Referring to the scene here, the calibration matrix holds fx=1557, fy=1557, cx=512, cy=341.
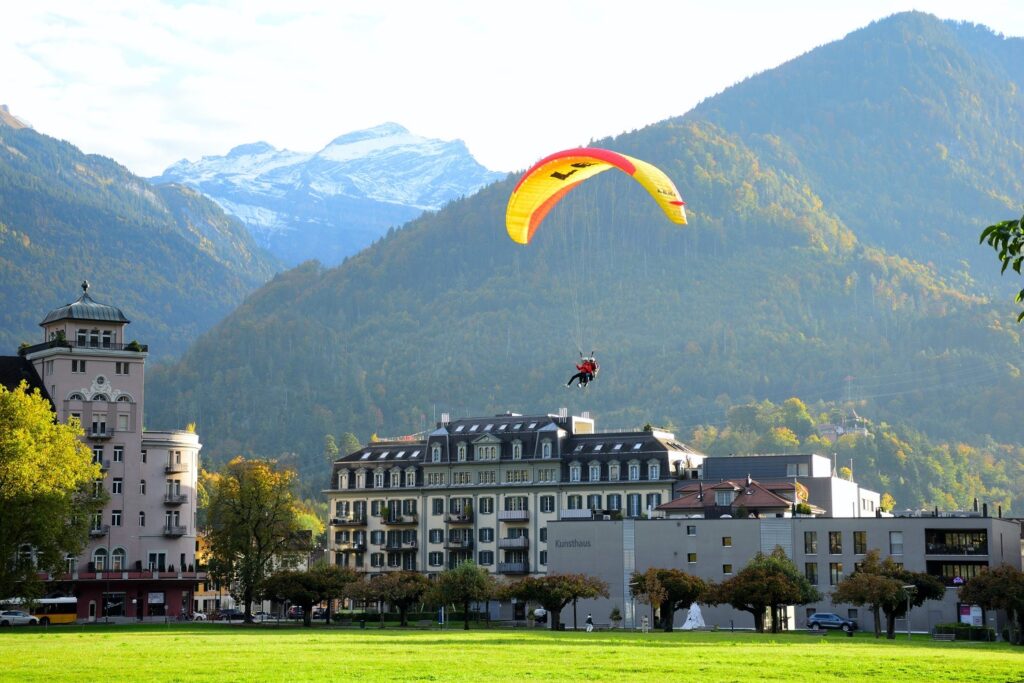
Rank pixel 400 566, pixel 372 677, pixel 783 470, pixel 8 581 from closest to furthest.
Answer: pixel 372 677 < pixel 8 581 < pixel 783 470 < pixel 400 566

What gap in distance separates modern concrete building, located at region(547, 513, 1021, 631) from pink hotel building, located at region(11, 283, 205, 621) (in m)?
30.5

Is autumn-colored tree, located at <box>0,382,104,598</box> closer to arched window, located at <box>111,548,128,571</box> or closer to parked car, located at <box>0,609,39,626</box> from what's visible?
parked car, located at <box>0,609,39,626</box>

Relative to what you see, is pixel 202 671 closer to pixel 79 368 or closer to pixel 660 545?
pixel 660 545

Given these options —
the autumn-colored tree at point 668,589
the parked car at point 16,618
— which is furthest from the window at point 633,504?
the parked car at point 16,618

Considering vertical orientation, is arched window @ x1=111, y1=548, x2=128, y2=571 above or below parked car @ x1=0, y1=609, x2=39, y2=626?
above

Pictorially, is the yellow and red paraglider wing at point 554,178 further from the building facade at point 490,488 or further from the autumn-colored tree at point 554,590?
the building facade at point 490,488

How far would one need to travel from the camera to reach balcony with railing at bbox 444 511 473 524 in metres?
131

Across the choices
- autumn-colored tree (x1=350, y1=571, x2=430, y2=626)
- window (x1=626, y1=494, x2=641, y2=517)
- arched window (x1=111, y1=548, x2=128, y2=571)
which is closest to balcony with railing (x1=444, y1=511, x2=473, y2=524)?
window (x1=626, y1=494, x2=641, y2=517)

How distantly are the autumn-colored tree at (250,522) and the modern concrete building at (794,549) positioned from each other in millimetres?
19136

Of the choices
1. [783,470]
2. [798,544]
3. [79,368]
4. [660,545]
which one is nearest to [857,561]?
[798,544]

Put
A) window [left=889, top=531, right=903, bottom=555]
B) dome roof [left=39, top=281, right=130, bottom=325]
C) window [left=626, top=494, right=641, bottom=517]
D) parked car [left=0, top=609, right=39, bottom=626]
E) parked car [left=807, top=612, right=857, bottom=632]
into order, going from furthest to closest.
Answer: window [left=626, top=494, right=641, bottom=517]
dome roof [left=39, top=281, right=130, bottom=325]
parked car [left=0, top=609, right=39, bottom=626]
window [left=889, top=531, right=903, bottom=555]
parked car [left=807, top=612, right=857, bottom=632]

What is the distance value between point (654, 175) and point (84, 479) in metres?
43.3

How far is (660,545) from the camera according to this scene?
10275cm

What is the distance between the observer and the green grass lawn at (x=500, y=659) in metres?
46.6
